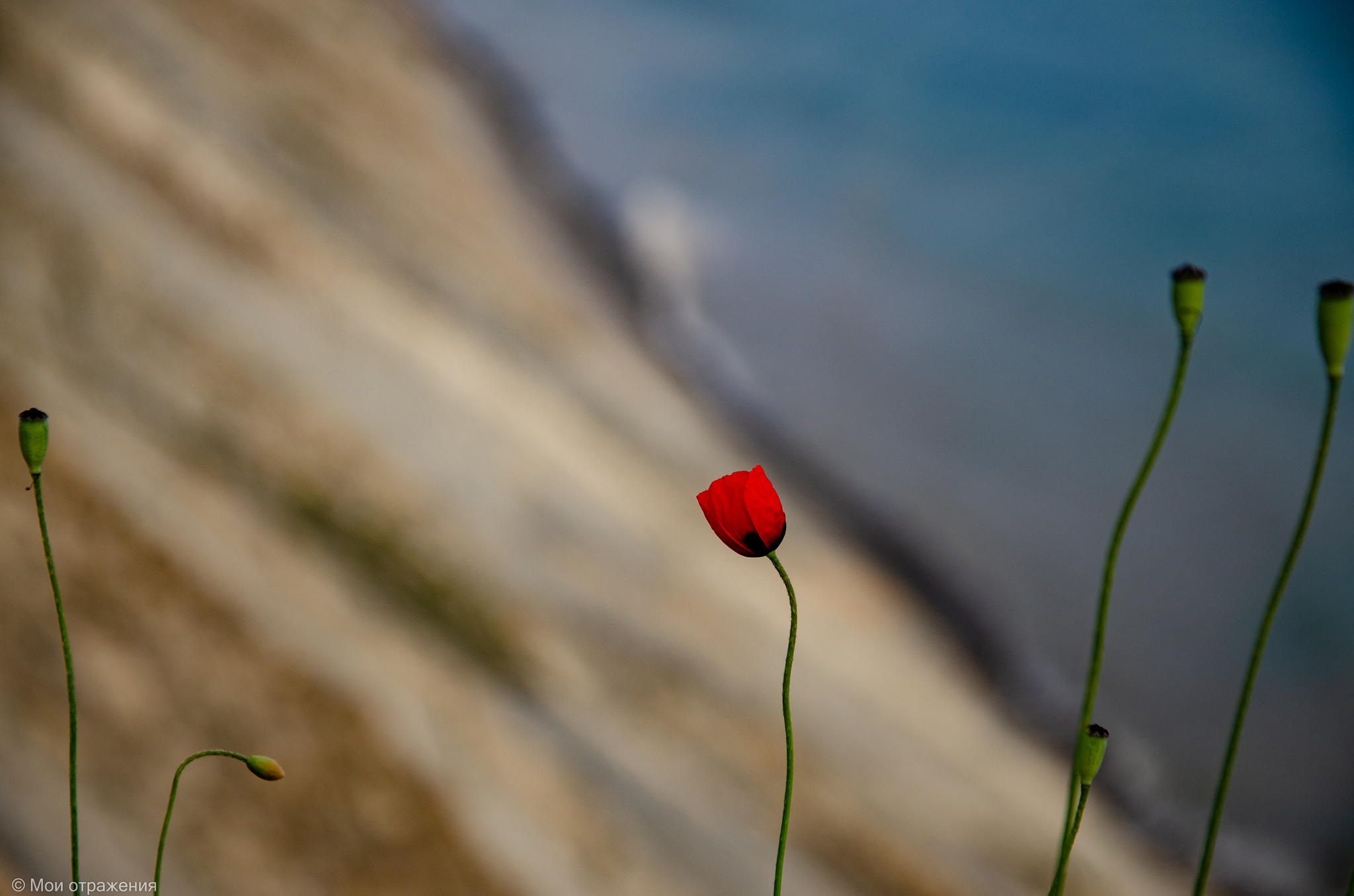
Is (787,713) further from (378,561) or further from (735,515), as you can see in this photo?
(378,561)

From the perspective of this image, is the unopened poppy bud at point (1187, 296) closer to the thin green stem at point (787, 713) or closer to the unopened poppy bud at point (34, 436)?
the thin green stem at point (787, 713)

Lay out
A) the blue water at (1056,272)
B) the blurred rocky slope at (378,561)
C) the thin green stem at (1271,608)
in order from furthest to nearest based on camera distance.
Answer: the blue water at (1056,272)
the blurred rocky slope at (378,561)
the thin green stem at (1271,608)

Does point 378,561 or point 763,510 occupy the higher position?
point 378,561

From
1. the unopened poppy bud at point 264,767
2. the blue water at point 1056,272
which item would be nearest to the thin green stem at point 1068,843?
the unopened poppy bud at point 264,767

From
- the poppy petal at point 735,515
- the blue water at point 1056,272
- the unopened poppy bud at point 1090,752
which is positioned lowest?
A: the unopened poppy bud at point 1090,752

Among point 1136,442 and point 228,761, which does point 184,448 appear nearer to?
point 228,761

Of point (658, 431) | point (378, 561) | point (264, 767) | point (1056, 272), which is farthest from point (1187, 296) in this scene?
point (1056, 272)
